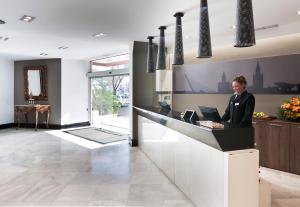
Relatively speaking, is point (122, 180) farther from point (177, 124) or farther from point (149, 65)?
point (149, 65)

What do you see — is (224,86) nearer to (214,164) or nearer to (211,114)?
(211,114)

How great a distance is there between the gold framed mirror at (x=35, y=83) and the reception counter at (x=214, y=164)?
7.65m

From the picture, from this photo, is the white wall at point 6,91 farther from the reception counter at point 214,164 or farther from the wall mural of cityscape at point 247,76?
the reception counter at point 214,164

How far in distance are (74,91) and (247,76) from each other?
7081 millimetres

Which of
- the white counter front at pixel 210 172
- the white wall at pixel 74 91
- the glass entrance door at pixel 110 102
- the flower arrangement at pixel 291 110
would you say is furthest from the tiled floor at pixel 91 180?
the white wall at pixel 74 91

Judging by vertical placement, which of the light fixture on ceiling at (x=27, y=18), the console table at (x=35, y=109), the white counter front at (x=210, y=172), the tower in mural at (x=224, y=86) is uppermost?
the light fixture on ceiling at (x=27, y=18)

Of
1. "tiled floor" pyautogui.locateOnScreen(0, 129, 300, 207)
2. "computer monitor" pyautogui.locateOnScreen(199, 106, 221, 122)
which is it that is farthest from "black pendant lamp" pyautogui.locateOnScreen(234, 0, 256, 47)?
"tiled floor" pyautogui.locateOnScreen(0, 129, 300, 207)

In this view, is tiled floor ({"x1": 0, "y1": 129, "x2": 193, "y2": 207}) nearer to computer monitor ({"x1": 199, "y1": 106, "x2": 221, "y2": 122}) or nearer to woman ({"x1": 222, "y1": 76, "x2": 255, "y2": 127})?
computer monitor ({"x1": 199, "y1": 106, "x2": 221, "y2": 122})

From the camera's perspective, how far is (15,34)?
5691 millimetres

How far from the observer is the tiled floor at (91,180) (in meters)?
3.47

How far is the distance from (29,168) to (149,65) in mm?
3355

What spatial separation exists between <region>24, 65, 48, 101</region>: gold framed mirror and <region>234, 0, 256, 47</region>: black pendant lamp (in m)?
8.85

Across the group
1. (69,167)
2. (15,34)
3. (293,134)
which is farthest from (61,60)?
(293,134)

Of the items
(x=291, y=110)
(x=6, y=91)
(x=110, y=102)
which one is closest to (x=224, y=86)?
(x=291, y=110)
